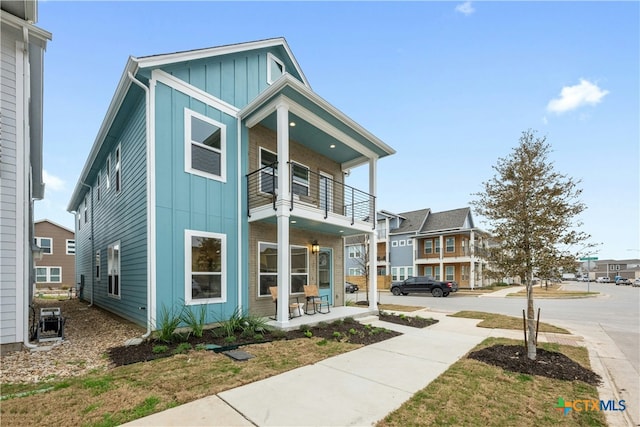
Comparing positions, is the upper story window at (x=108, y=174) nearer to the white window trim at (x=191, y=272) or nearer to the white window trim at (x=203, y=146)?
the white window trim at (x=203, y=146)

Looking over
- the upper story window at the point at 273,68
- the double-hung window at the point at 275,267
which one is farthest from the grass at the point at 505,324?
the upper story window at the point at 273,68

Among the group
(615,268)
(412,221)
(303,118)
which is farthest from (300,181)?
(615,268)

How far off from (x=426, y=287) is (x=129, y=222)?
2095cm

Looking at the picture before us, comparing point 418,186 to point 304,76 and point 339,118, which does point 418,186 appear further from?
point 339,118

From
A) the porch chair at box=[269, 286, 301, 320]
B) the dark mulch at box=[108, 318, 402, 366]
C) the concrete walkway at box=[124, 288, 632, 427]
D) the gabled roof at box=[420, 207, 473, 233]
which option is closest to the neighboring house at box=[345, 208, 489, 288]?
the gabled roof at box=[420, 207, 473, 233]

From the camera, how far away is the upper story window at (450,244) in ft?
99.7

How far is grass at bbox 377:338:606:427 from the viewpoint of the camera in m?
3.43

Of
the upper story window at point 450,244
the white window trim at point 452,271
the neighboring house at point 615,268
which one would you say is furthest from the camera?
the neighboring house at point 615,268

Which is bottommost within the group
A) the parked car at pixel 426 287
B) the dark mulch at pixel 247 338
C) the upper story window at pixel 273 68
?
the parked car at pixel 426 287

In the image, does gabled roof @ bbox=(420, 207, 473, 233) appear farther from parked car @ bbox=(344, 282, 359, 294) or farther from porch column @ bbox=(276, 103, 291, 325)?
porch column @ bbox=(276, 103, 291, 325)

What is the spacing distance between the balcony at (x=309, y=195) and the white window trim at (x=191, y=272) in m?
1.26

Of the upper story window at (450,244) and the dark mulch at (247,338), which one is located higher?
the upper story window at (450,244)

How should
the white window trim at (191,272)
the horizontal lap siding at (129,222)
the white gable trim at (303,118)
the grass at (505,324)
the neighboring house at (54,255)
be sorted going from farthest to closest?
the neighboring house at (54,255) < the grass at (505,324) < the white gable trim at (303,118) < the horizontal lap siding at (129,222) < the white window trim at (191,272)

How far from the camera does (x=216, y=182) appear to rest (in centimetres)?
838
